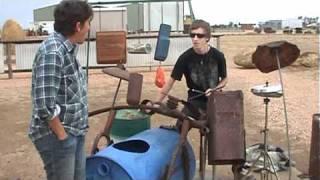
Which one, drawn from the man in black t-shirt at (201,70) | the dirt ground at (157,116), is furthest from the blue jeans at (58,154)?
the dirt ground at (157,116)

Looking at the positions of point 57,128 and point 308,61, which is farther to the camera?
point 308,61

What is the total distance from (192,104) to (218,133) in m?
0.65

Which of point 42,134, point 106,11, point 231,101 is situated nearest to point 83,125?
point 42,134

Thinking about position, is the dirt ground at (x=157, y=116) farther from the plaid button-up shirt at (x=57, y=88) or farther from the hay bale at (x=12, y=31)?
the hay bale at (x=12, y=31)

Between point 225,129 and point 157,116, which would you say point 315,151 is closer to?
point 225,129

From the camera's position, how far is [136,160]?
3.35m

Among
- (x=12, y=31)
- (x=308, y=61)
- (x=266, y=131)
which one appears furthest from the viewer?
(x=12, y=31)

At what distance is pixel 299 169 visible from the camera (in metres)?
5.58

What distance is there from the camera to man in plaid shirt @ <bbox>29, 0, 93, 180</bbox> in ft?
8.62

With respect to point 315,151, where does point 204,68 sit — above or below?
above

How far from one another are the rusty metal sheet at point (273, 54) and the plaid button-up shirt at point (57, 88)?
1931mm

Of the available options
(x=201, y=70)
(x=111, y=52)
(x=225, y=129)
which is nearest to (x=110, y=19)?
(x=111, y=52)

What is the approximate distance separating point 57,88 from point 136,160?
90cm

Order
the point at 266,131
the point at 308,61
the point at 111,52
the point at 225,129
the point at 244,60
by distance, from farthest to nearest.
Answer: the point at 244,60
the point at 308,61
the point at 111,52
the point at 266,131
the point at 225,129
